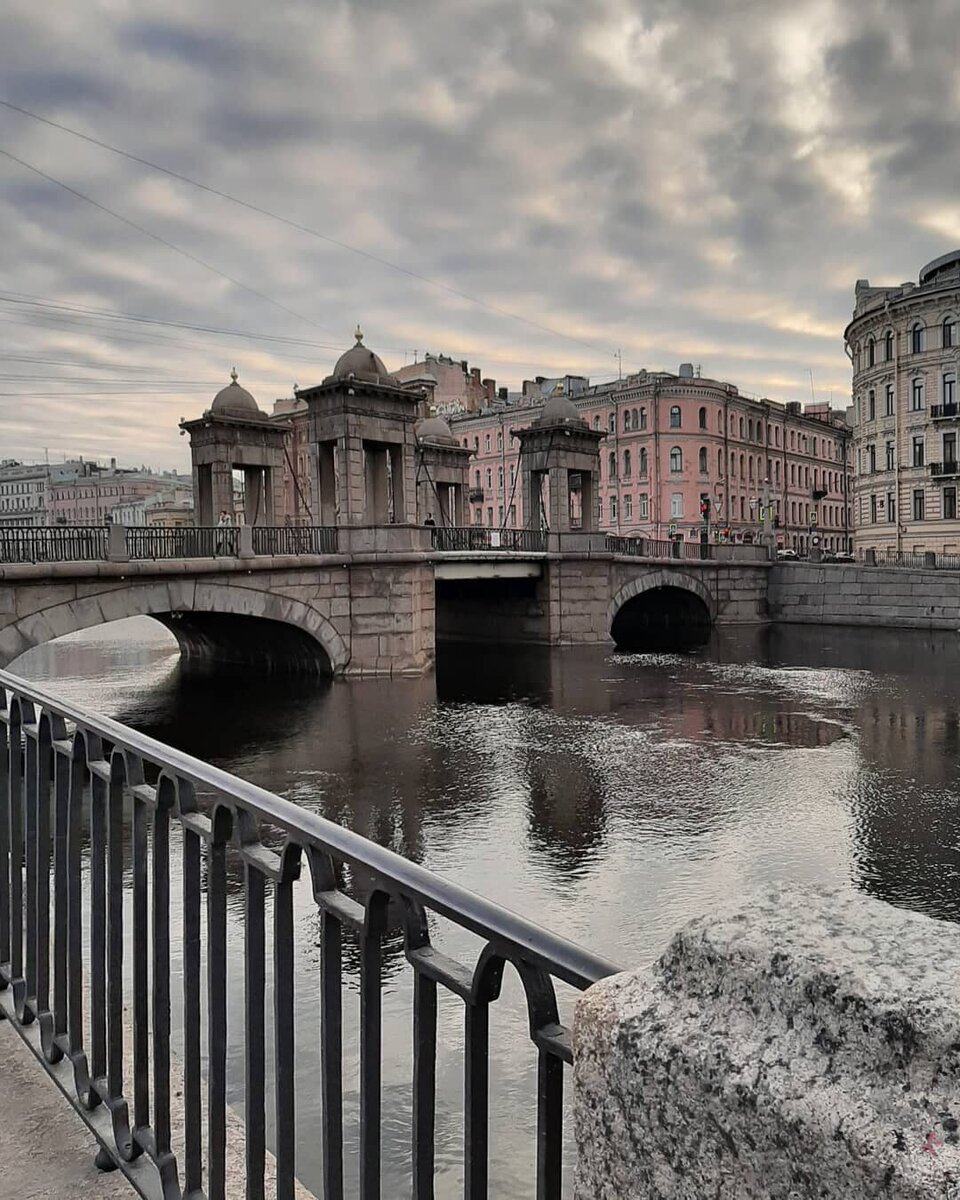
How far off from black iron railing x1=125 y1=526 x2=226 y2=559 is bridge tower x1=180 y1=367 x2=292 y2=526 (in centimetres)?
604

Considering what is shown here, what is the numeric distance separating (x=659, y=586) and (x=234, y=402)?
1794 cm

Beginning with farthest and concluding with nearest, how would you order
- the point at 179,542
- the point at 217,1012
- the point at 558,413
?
the point at 558,413 < the point at 179,542 < the point at 217,1012

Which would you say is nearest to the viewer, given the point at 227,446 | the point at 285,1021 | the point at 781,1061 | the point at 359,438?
the point at 781,1061

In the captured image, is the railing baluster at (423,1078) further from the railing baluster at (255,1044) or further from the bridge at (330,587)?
the bridge at (330,587)

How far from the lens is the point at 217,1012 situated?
222cm

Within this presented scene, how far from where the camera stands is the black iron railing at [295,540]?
79.0 ft

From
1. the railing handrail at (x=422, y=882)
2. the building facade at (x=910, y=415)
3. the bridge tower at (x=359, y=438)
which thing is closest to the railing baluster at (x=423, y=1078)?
the railing handrail at (x=422, y=882)

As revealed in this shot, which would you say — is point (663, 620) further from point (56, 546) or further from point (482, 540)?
point (56, 546)

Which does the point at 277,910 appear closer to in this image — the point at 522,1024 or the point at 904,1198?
the point at 904,1198

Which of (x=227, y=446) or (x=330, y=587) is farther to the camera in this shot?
(x=227, y=446)

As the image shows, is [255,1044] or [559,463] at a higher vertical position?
[559,463]

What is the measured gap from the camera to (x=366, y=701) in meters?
21.9

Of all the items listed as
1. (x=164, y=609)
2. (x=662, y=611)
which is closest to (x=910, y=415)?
(x=662, y=611)

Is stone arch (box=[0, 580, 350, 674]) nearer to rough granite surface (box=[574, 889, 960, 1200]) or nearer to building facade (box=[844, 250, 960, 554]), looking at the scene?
rough granite surface (box=[574, 889, 960, 1200])
